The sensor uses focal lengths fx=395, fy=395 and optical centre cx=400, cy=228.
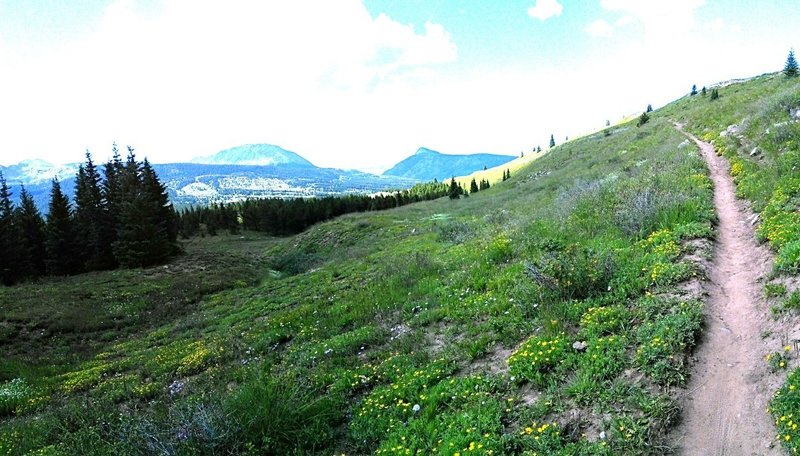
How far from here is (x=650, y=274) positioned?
30.7ft

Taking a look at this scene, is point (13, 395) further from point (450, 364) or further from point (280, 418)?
point (450, 364)

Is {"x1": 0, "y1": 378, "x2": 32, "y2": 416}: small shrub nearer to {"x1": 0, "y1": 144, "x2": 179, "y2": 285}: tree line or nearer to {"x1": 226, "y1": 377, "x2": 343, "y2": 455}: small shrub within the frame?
{"x1": 226, "y1": 377, "x2": 343, "y2": 455}: small shrub

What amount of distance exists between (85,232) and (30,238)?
762 centimetres

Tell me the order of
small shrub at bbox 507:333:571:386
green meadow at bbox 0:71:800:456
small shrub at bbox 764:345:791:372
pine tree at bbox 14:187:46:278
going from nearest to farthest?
small shrub at bbox 764:345:791:372 < green meadow at bbox 0:71:800:456 < small shrub at bbox 507:333:571:386 < pine tree at bbox 14:187:46:278

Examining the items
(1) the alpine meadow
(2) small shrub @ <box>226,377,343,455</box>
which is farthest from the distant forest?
(2) small shrub @ <box>226,377,343,455</box>

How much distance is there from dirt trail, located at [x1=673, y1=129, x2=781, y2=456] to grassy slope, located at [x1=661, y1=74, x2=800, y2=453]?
283 mm

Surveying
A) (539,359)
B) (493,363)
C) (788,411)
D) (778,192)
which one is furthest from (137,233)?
(788,411)

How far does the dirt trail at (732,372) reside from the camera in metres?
5.32

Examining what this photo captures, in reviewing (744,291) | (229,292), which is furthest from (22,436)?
Answer: (229,292)

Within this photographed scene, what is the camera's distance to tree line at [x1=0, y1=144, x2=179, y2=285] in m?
47.9

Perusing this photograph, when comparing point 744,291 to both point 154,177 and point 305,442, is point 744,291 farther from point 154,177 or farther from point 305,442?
point 154,177

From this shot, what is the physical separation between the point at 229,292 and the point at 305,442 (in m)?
26.0

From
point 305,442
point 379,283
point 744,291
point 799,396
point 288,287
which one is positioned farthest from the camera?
point 288,287

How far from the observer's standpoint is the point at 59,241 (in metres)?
50.9
